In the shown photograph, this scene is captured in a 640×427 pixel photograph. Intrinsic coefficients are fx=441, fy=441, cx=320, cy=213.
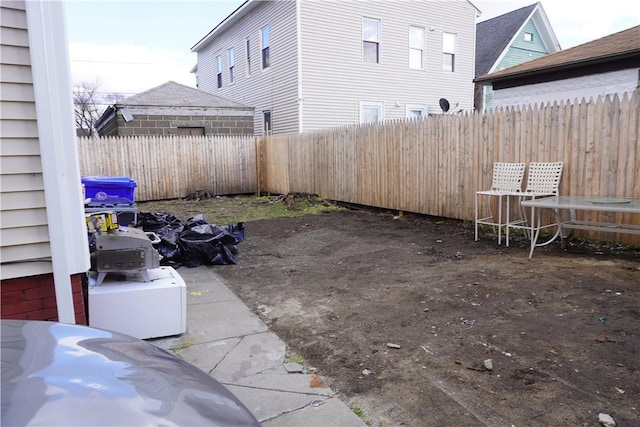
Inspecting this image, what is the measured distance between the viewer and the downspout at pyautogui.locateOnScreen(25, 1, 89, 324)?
102 inches

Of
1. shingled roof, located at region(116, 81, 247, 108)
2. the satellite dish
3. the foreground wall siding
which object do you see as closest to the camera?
the foreground wall siding

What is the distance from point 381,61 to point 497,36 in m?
7.78

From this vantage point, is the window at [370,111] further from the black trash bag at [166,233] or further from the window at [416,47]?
the black trash bag at [166,233]

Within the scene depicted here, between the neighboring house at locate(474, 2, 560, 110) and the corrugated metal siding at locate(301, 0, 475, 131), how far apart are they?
184 cm

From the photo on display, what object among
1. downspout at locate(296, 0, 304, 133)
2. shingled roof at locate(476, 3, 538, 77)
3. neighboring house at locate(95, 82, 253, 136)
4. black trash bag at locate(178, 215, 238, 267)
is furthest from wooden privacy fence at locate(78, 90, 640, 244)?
shingled roof at locate(476, 3, 538, 77)

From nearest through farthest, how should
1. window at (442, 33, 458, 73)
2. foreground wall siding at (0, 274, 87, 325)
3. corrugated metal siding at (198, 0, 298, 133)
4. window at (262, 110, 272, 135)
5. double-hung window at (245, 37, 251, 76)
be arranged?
foreground wall siding at (0, 274, 87, 325) → corrugated metal siding at (198, 0, 298, 133) → window at (262, 110, 272, 135) → window at (442, 33, 458, 73) → double-hung window at (245, 37, 251, 76)

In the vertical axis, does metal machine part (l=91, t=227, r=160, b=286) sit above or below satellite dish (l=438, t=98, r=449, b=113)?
below

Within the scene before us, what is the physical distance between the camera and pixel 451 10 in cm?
1700

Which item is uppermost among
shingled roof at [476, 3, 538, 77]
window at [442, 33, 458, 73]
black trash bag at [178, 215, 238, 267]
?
shingled roof at [476, 3, 538, 77]

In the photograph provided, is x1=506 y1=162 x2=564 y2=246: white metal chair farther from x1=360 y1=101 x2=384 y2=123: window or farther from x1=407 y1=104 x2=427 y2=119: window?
x1=407 y1=104 x2=427 y2=119: window

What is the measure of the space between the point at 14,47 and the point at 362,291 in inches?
140

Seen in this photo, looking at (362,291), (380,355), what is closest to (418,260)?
(362,291)

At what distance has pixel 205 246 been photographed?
5.84 m

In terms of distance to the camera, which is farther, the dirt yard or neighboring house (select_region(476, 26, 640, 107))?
neighboring house (select_region(476, 26, 640, 107))
